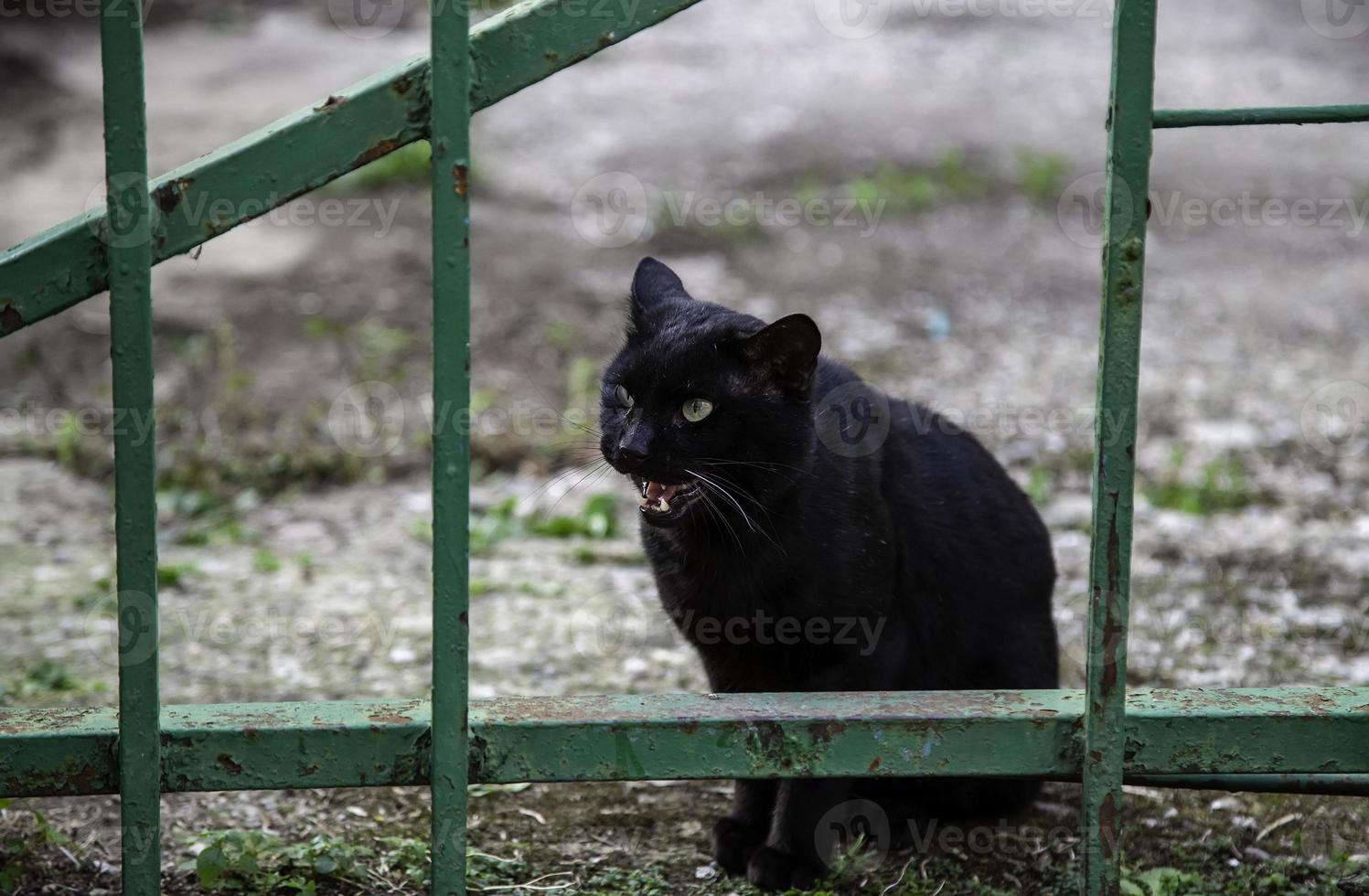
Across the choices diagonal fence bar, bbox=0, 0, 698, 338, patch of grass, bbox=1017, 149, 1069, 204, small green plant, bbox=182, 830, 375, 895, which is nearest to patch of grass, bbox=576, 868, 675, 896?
small green plant, bbox=182, 830, 375, 895

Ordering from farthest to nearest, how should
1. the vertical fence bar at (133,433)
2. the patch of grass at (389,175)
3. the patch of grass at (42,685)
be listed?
the patch of grass at (389,175), the patch of grass at (42,685), the vertical fence bar at (133,433)

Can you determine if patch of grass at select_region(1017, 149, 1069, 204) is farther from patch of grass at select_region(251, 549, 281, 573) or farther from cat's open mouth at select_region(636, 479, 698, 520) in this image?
cat's open mouth at select_region(636, 479, 698, 520)

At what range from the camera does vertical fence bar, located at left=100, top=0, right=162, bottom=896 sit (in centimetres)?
163

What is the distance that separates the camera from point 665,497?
245 cm

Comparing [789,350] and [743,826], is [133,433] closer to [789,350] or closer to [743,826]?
[789,350]

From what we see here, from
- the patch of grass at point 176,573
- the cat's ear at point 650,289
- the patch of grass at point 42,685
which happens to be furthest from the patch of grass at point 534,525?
the cat's ear at point 650,289

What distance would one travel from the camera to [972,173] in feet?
23.4

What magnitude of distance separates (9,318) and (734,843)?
1.54 meters

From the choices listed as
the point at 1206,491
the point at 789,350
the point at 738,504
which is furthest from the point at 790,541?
the point at 1206,491

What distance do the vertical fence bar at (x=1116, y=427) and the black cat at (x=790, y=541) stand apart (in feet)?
2.04

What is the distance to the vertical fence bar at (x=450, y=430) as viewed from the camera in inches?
66.3

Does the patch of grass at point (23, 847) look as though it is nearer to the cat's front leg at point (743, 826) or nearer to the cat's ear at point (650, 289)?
the cat's front leg at point (743, 826)

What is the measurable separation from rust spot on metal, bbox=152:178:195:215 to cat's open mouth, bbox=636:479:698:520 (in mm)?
1008

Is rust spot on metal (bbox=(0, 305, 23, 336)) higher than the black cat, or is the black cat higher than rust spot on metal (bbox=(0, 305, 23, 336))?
rust spot on metal (bbox=(0, 305, 23, 336))
